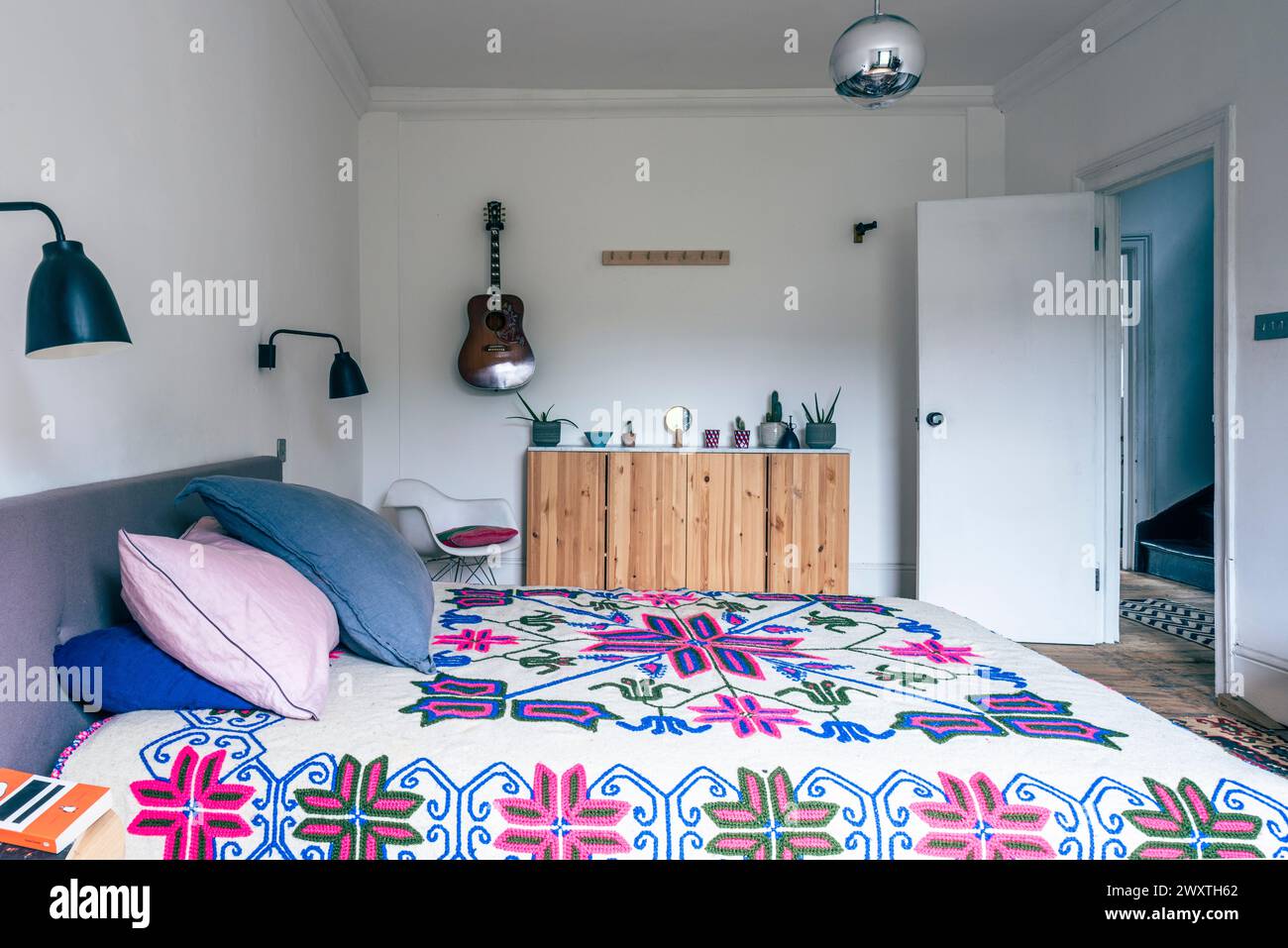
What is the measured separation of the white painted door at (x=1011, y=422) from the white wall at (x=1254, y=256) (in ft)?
2.32

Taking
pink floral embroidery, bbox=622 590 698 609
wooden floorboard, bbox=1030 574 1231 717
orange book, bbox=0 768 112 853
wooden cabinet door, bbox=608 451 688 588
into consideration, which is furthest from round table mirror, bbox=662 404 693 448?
orange book, bbox=0 768 112 853

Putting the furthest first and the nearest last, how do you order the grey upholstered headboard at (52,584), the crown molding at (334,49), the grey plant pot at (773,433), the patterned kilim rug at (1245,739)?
the grey plant pot at (773,433)
the crown molding at (334,49)
the patterned kilim rug at (1245,739)
the grey upholstered headboard at (52,584)

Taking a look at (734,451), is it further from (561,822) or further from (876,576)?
(561,822)

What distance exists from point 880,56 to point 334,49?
2535mm

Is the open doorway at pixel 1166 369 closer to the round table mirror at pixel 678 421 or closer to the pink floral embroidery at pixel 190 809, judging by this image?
the round table mirror at pixel 678 421

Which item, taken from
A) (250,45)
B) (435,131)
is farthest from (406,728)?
(435,131)

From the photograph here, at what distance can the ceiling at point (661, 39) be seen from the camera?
309 centimetres

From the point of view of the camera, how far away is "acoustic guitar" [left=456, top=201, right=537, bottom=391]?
378cm

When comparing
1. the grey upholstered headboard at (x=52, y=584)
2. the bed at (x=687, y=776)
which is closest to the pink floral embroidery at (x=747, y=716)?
the bed at (x=687, y=776)

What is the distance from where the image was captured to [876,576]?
3.97 m

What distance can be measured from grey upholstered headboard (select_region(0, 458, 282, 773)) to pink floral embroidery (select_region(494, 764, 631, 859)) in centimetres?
73

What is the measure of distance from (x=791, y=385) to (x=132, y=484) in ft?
→ 10.1

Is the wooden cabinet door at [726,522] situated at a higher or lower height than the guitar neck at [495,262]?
lower

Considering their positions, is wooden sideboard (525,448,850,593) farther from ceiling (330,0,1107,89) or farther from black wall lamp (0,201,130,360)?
black wall lamp (0,201,130,360)
